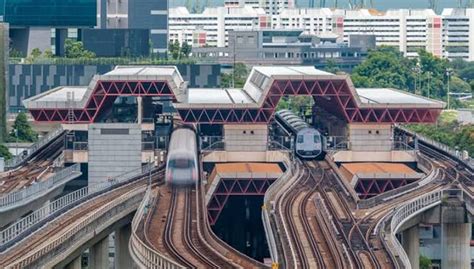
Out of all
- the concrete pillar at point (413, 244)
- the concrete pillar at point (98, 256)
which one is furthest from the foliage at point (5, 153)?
the concrete pillar at point (413, 244)

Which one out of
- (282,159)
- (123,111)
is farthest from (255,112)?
(123,111)

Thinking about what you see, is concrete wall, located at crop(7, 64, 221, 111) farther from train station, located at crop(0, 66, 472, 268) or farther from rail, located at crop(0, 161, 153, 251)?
rail, located at crop(0, 161, 153, 251)

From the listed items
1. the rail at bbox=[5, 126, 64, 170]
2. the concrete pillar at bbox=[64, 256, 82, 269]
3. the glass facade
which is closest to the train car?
the rail at bbox=[5, 126, 64, 170]

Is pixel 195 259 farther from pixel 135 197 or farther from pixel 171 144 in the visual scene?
pixel 171 144

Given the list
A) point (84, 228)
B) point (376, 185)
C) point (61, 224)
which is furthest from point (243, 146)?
point (61, 224)

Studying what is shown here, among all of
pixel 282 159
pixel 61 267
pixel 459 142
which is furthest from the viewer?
pixel 459 142
